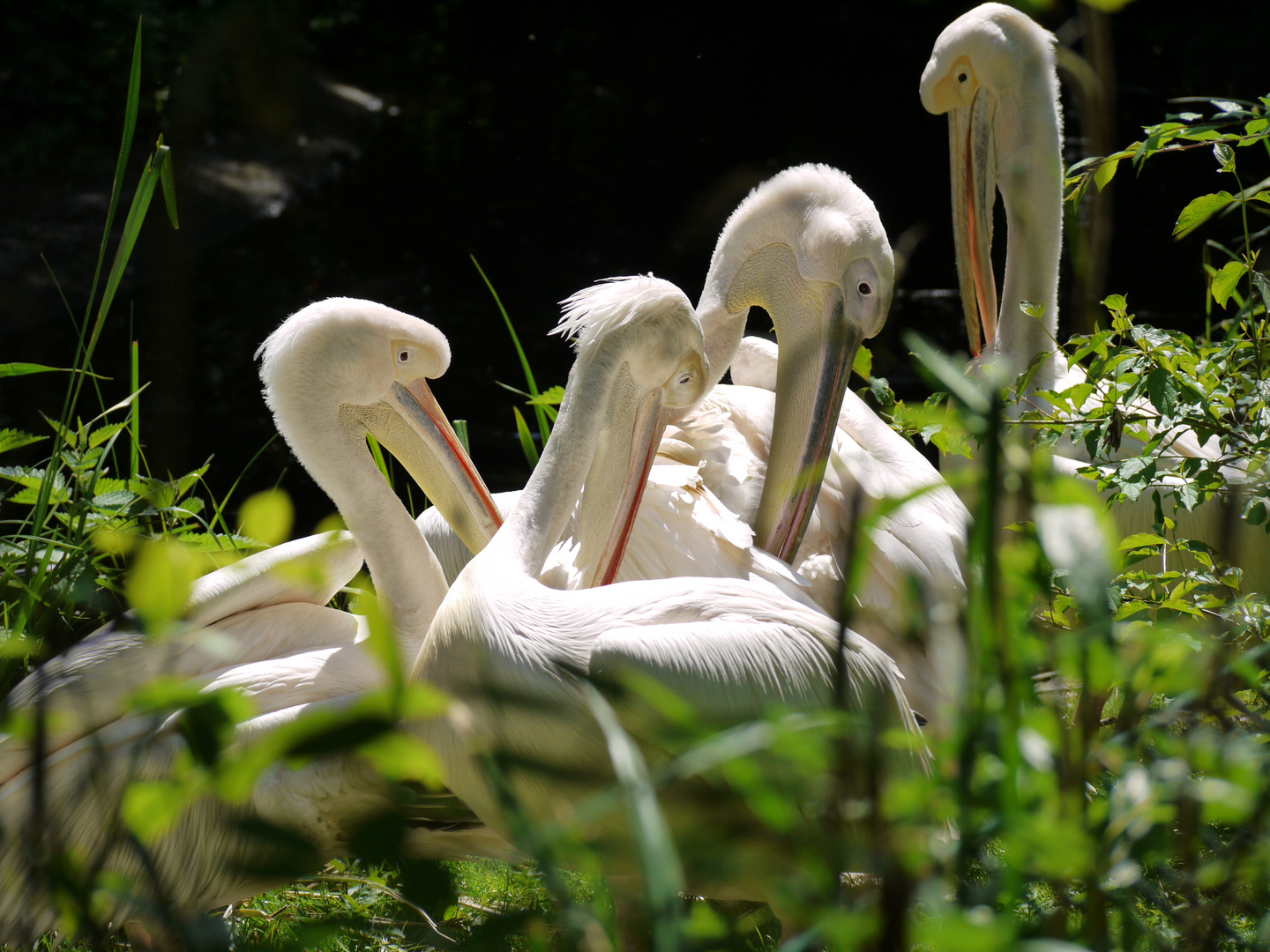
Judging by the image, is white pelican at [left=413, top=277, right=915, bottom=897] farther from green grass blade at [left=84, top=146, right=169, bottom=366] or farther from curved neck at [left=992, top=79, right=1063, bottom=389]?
curved neck at [left=992, top=79, right=1063, bottom=389]

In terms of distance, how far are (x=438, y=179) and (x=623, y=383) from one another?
9492mm

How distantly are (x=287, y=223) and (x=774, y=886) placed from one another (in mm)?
10231

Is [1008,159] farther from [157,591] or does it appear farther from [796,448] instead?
[157,591]

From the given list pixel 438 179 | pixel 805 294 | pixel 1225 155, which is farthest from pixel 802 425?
pixel 438 179

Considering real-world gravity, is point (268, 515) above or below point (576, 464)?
above

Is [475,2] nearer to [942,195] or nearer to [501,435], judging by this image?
[942,195]

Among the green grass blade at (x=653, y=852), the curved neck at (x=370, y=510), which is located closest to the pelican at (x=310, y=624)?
the curved neck at (x=370, y=510)

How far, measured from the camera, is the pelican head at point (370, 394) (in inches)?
103

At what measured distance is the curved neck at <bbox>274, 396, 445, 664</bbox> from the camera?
8.78 feet

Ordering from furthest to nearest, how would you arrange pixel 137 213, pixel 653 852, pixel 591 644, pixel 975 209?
pixel 975 209 → pixel 137 213 → pixel 591 644 → pixel 653 852

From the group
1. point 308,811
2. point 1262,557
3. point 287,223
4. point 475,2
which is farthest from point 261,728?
point 475,2

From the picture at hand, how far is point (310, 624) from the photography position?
2.58m

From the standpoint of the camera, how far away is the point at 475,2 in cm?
1895

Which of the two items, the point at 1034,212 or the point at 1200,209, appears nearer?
the point at 1200,209
